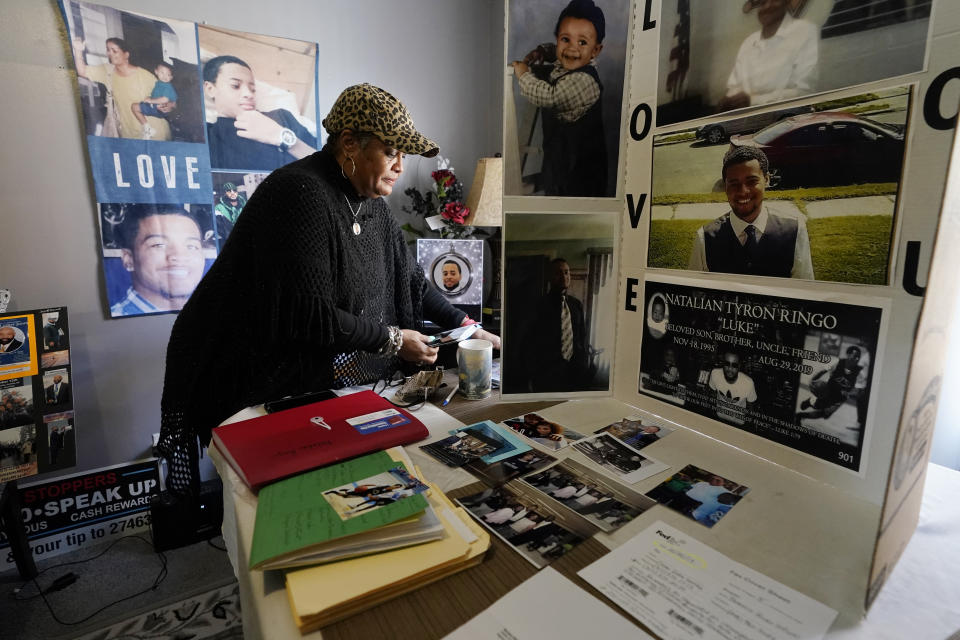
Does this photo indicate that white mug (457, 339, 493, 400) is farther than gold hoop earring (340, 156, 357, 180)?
No

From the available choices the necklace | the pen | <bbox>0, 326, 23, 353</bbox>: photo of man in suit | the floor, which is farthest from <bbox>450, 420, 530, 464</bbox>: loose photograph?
<bbox>0, 326, 23, 353</bbox>: photo of man in suit

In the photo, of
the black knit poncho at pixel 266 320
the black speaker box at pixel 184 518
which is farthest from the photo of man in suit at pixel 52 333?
the black knit poncho at pixel 266 320

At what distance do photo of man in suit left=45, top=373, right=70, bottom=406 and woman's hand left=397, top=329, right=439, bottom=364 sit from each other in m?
1.26

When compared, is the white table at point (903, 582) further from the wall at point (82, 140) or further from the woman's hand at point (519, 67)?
the wall at point (82, 140)

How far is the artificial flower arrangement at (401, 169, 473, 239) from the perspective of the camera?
232 cm

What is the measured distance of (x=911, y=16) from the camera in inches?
21.8

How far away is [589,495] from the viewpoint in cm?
63

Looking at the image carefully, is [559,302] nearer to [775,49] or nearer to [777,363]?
[777,363]

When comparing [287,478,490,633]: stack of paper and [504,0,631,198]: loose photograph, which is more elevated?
[504,0,631,198]: loose photograph

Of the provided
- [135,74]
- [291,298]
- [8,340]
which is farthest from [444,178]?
[8,340]

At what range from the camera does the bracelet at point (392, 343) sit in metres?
1.36

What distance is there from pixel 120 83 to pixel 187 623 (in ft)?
6.26

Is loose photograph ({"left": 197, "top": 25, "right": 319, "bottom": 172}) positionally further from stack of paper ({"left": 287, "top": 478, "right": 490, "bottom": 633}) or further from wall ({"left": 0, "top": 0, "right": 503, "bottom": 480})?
stack of paper ({"left": 287, "top": 478, "right": 490, "bottom": 633})

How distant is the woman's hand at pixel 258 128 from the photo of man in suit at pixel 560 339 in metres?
1.74
